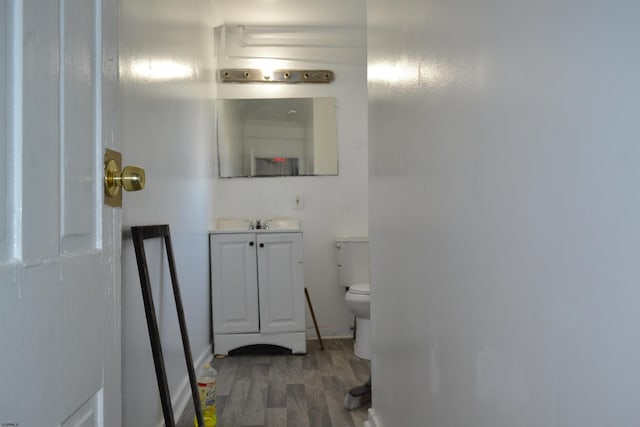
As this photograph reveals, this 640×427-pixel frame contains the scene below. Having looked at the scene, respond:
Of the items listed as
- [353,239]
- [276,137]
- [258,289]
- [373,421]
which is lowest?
[373,421]

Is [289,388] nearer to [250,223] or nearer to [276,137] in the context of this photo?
[250,223]

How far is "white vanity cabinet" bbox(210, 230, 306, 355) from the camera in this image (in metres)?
3.27

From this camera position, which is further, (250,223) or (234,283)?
(250,223)

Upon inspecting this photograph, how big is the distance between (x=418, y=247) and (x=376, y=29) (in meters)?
0.97

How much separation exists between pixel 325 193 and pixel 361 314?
3.65 ft

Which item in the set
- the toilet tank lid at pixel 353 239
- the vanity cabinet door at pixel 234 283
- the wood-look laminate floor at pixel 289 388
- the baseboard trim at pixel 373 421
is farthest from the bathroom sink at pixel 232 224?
the baseboard trim at pixel 373 421

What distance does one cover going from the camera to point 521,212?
2.22 feet

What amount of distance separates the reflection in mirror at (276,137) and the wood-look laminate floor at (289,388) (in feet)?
4.84

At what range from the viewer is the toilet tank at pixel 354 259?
3.55m

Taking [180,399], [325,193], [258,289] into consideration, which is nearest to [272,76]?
[325,193]

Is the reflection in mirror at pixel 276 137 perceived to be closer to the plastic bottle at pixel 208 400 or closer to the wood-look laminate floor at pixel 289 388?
the wood-look laminate floor at pixel 289 388

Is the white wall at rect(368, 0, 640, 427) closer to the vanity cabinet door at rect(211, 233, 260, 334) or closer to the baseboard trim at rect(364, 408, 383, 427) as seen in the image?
the baseboard trim at rect(364, 408, 383, 427)

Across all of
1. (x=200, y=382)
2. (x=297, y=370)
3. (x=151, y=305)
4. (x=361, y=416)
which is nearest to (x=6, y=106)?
(x=151, y=305)

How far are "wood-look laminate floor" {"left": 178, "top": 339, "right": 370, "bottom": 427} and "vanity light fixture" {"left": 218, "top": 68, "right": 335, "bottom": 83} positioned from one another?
86.0 inches
